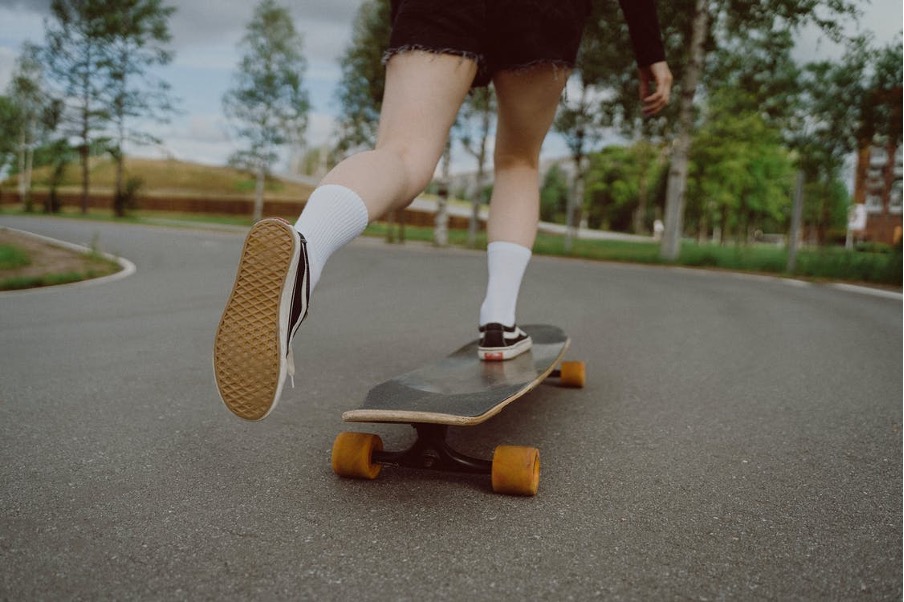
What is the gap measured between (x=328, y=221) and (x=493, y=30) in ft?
2.69

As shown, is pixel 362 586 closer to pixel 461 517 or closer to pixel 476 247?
pixel 461 517

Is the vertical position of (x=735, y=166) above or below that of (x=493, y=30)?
above

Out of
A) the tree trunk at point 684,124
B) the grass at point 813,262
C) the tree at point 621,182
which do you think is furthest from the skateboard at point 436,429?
the tree at point 621,182

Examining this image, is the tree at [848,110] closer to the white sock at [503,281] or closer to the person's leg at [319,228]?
the white sock at [503,281]

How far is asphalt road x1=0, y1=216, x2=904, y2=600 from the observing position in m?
1.16

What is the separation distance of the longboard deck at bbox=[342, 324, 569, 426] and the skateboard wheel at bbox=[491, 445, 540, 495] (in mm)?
100

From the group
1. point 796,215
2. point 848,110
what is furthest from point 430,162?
point 848,110

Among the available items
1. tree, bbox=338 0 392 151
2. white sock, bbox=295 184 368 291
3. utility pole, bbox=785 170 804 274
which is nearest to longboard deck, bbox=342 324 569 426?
white sock, bbox=295 184 368 291

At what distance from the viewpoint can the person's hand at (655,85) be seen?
2.28 metres

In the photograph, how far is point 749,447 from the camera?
78.4 inches

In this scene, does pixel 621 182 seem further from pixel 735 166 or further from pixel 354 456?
pixel 354 456

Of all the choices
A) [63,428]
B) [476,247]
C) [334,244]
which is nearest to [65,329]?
[63,428]

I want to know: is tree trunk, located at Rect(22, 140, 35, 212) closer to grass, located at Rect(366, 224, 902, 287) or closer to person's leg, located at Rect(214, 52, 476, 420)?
grass, located at Rect(366, 224, 902, 287)

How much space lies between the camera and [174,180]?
2495 inches
